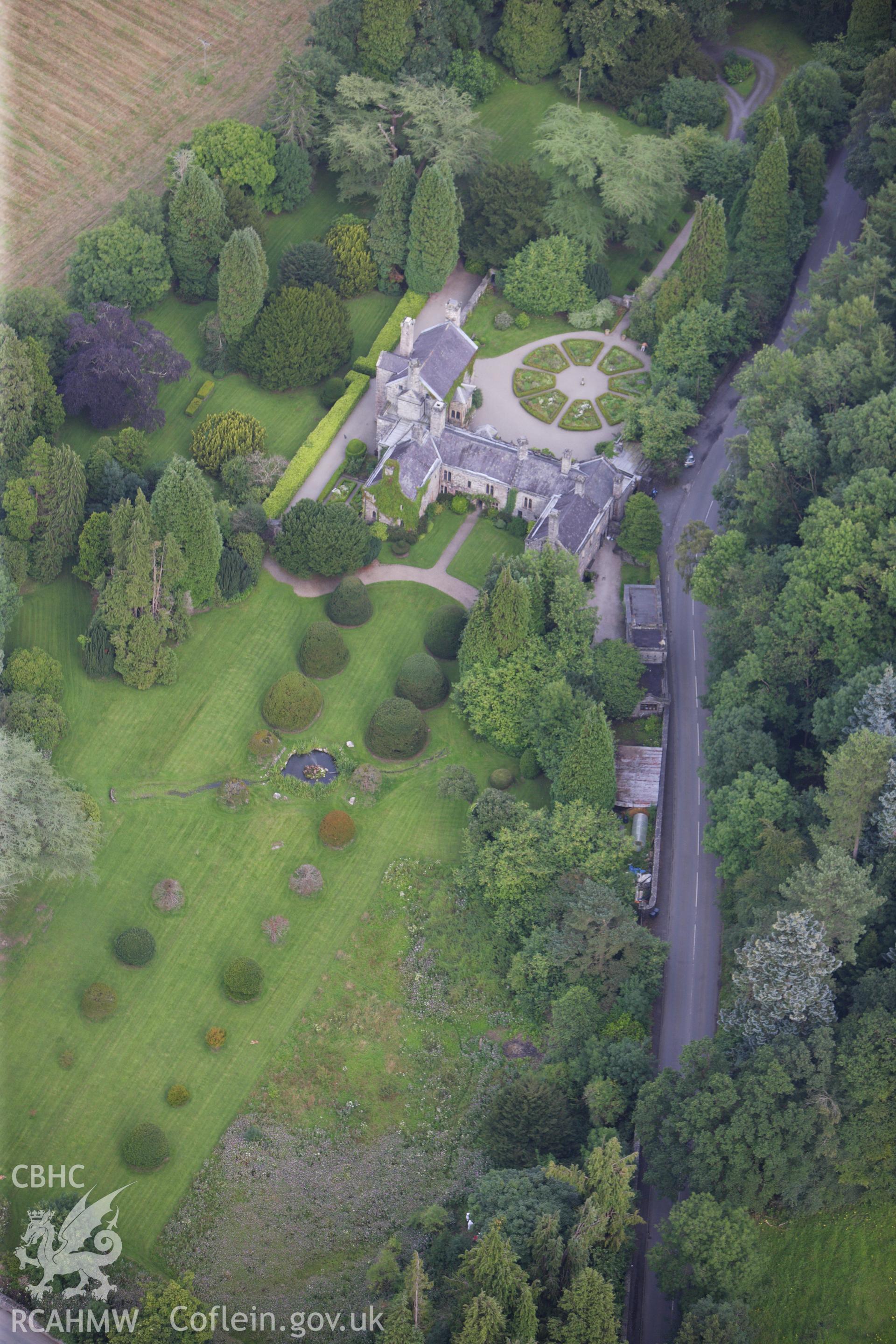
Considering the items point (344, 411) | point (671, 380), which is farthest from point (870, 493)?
point (344, 411)

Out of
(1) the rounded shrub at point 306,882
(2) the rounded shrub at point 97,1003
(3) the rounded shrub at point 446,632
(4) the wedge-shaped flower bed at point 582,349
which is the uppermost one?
(4) the wedge-shaped flower bed at point 582,349

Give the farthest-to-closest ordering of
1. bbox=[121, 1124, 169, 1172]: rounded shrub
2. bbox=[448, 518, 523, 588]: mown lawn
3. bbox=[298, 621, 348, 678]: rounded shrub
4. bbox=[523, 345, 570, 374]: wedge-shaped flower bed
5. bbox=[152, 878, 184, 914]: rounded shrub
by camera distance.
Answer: bbox=[523, 345, 570, 374]: wedge-shaped flower bed
bbox=[448, 518, 523, 588]: mown lawn
bbox=[298, 621, 348, 678]: rounded shrub
bbox=[152, 878, 184, 914]: rounded shrub
bbox=[121, 1124, 169, 1172]: rounded shrub

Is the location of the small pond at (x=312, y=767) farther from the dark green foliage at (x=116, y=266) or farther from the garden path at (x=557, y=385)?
the dark green foliage at (x=116, y=266)

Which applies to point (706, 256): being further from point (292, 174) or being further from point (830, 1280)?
point (830, 1280)

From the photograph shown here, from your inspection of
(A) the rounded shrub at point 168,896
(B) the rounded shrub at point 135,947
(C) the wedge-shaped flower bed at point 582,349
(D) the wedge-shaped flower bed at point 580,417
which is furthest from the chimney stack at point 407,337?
(B) the rounded shrub at point 135,947

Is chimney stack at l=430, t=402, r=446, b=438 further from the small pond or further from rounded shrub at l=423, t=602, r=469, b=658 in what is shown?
the small pond

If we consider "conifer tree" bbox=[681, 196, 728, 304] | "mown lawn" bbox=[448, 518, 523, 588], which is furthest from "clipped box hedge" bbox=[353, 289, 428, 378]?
"conifer tree" bbox=[681, 196, 728, 304]
